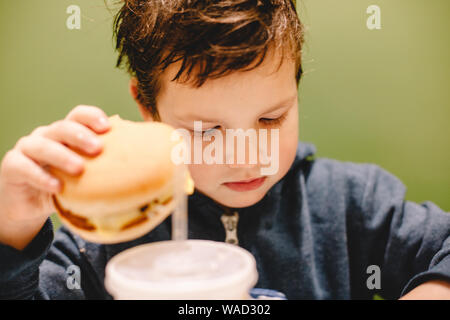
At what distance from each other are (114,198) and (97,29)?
856 mm

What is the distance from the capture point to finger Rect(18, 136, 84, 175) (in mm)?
463

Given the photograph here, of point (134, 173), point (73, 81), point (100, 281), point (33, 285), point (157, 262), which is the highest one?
point (73, 81)

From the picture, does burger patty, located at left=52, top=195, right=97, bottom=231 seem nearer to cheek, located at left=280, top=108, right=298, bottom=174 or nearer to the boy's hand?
the boy's hand

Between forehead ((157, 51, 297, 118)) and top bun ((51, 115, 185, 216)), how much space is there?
198 mm

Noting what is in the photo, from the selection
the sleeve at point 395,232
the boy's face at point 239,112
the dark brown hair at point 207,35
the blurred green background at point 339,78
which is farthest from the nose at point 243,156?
the blurred green background at point 339,78

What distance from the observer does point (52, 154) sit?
1.62 ft

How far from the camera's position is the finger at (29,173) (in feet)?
1.59

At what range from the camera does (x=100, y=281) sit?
2.91 feet

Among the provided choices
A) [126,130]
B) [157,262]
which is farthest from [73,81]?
[157,262]

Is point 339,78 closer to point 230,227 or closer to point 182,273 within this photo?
point 230,227

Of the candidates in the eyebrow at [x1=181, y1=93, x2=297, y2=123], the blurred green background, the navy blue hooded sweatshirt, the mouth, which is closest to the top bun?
the eyebrow at [x1=181, y1=93, x2=297, y2=123]

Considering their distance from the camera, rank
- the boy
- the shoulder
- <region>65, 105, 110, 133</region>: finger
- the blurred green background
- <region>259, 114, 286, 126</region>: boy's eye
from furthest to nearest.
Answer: the blurred green background, the shoulder, <region>259, 114, 286, 126</region>: boy's eye, the boy, <region>65, 105, 110, 133</region>: finger
